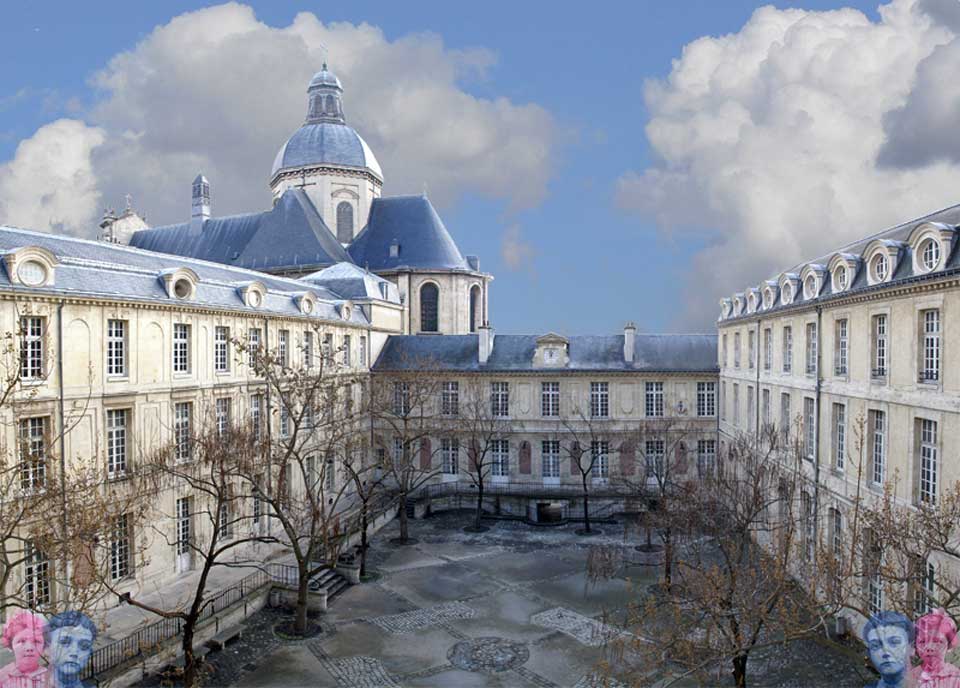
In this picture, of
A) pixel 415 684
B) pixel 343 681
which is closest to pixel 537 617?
pixel 415 684

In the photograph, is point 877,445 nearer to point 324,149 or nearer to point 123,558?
point 123,558

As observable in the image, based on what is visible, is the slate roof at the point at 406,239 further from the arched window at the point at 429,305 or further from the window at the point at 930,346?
the window at the point at 930,346

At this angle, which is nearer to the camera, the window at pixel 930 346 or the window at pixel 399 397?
the window at pixel 930 346

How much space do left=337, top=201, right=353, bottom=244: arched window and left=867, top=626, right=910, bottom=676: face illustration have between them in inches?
2117

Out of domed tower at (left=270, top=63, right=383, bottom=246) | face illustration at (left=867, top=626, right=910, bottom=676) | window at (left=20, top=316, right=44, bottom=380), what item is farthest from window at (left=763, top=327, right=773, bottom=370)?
domed tower at (left=270, top=63, right=383, bottom=246)

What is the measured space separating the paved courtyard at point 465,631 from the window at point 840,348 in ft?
29.0

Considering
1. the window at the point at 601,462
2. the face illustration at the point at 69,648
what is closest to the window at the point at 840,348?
the window at the point at 601,462

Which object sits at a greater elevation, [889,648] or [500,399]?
[889,648]

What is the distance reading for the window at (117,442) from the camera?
68.7ft

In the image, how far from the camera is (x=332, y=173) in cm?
5656

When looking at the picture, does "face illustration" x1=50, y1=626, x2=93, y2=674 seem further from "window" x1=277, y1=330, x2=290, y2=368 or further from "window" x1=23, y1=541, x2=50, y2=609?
"window" x1=277, y1=330, x2=290, y2=368

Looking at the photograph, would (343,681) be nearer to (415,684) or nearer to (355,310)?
(415,684)

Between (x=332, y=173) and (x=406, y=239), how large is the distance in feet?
28.7

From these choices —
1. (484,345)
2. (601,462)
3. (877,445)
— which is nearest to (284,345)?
(484,345)
